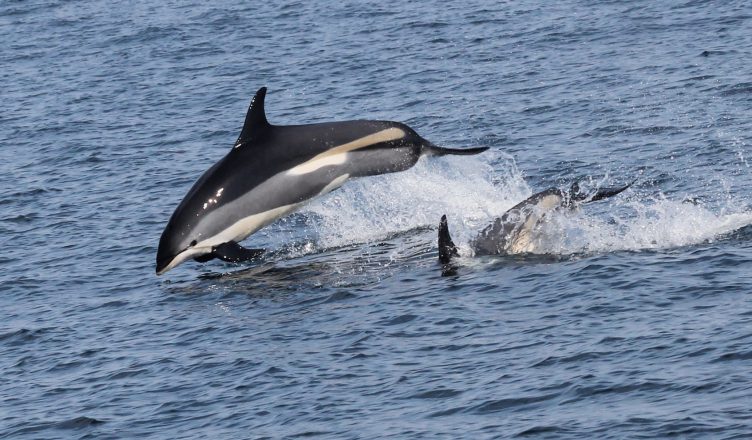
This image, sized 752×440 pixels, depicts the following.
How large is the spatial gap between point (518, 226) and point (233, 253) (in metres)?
4.27

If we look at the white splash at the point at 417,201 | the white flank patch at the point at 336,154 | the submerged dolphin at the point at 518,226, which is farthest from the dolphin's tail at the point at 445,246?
the white splash at the point at 417,201

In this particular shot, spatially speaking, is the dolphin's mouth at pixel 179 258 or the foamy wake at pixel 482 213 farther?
the dolphin's mouth at pixel 179 258

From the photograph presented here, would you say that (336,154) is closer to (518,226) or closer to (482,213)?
(518,226)

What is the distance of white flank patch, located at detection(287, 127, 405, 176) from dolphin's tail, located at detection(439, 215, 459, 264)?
1728mm

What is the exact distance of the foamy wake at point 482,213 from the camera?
2123 centimetres

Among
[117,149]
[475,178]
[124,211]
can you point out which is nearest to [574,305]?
[475,178]

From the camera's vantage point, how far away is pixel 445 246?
21.2 m

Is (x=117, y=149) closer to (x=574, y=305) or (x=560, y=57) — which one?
(x=560, y=57)

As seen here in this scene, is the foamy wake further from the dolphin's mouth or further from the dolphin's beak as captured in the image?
the dolphin's beak

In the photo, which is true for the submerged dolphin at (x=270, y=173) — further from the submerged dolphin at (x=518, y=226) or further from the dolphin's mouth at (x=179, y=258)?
the submerged dolphin at (x=518, y=226)

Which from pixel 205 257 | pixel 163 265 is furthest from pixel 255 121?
pixel 163 265

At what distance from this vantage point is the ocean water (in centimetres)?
1619

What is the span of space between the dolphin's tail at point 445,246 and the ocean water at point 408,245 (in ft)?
1.22

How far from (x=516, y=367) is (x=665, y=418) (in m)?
2.40
